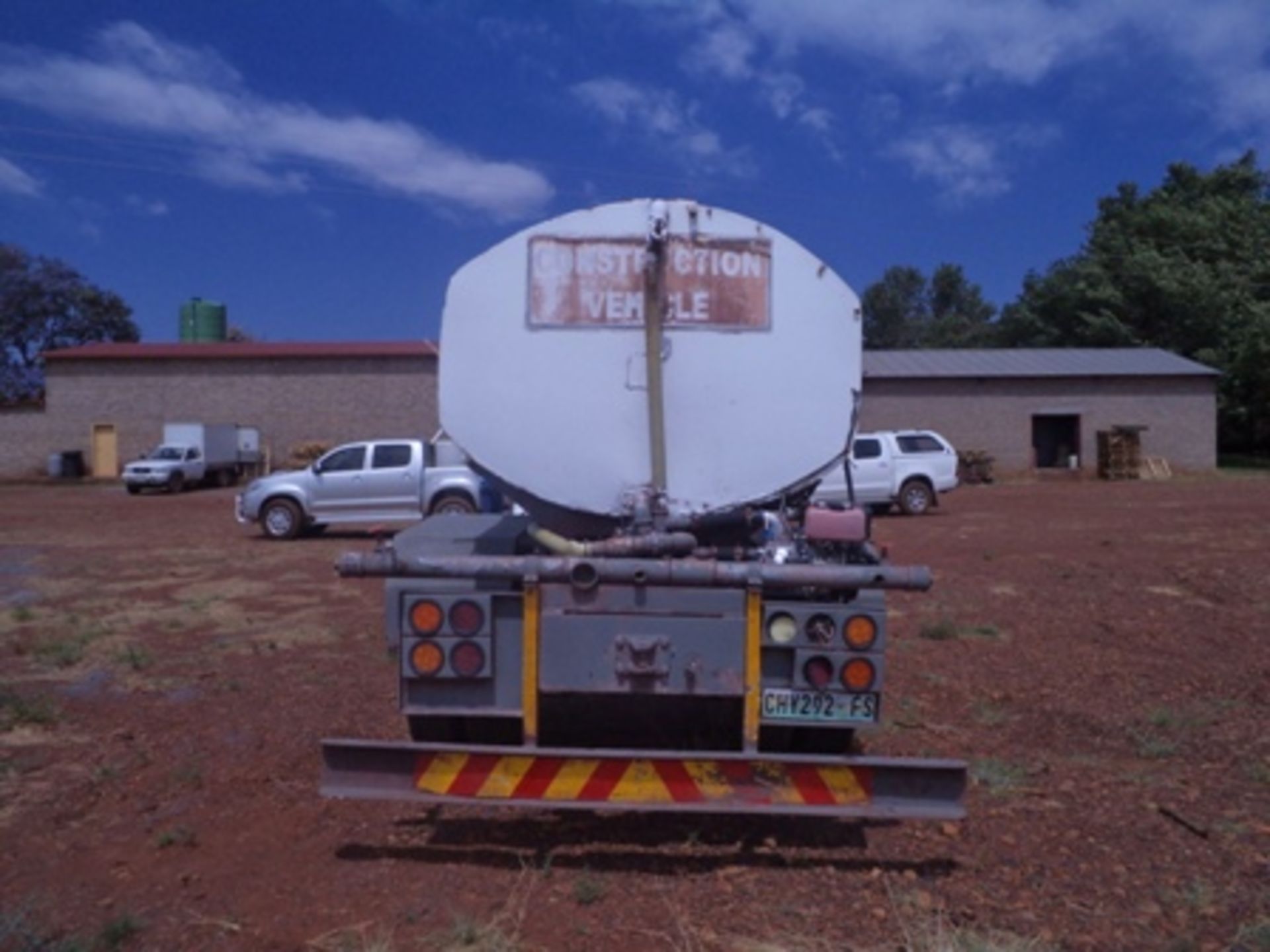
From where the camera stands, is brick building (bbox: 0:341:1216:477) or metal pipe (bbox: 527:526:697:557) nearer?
metal pipe (bbox: 527:526:697:557)

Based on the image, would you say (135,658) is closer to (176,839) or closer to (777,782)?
(176,839)

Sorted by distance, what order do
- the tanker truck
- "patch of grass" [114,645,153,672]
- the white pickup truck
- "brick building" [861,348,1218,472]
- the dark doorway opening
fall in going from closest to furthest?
the tanker truck
"patch of grass" [114,645,153,672]
the white pickup truck
"brick building" [861,348,1218,472]
the dark doorway opening

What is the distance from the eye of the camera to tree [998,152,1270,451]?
4641 cm

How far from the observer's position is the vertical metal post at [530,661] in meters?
4.64

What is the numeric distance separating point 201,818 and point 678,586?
2.60m

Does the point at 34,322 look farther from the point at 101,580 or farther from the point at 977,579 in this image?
the point at 977,579

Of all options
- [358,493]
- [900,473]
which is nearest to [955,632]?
[358,493]

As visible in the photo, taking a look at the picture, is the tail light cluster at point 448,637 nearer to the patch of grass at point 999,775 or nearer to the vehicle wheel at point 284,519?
the patch of grass at point 999,775

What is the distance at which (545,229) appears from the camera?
5.36 metres

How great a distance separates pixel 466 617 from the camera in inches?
184

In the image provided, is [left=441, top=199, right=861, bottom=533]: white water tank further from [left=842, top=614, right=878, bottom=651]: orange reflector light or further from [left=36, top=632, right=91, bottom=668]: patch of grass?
[left=36, top=632, right=91, bottom=668]: patch of grass

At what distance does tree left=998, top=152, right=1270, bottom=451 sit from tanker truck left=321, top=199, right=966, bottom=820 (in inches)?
1746

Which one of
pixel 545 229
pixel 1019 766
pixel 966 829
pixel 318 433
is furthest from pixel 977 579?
pixel 318 433

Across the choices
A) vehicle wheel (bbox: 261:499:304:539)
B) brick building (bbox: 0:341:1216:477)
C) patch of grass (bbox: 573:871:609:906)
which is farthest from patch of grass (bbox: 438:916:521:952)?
brick building (bbox: 0:341:1216:477)
